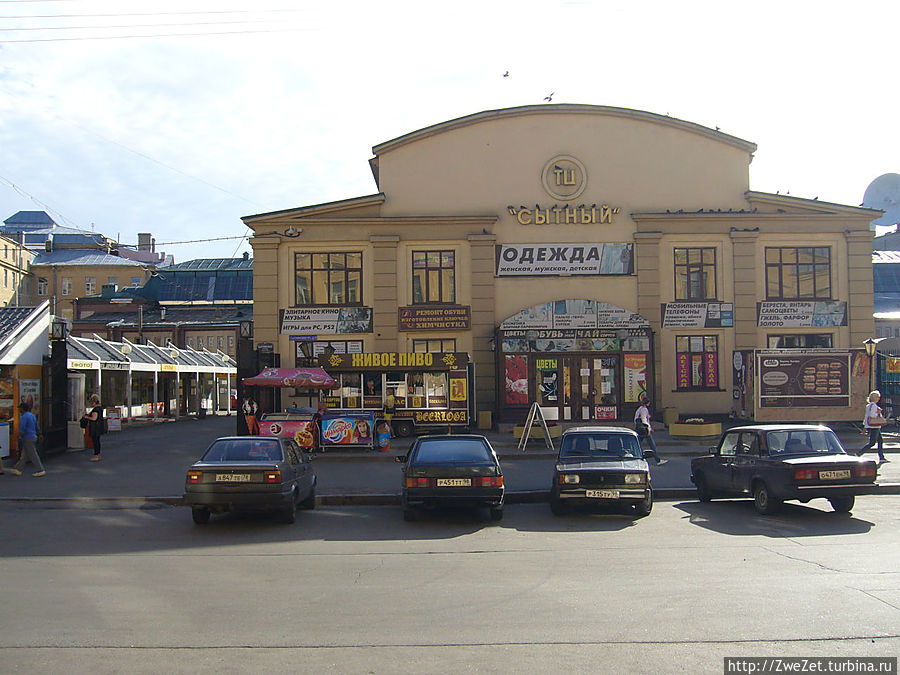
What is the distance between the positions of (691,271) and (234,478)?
74.5 feet

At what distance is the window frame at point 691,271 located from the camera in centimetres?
3030

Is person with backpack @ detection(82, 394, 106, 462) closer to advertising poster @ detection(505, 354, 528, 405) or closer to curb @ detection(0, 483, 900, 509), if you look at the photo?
curb @ detection(0, 483, 900, 509)

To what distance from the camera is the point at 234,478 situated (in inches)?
478

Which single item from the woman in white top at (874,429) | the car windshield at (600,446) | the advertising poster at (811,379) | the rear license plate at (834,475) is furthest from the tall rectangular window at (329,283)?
the rear license plate at (834,475)

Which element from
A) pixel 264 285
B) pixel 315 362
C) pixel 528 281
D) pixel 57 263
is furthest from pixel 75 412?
pixel 57 263

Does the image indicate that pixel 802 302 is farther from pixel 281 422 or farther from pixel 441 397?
pixel 281 422

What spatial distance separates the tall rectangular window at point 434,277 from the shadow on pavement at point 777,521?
55.1 feet

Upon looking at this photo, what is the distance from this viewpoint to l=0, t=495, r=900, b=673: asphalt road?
6.05 metres

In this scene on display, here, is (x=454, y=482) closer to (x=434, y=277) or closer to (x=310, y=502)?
(x=310, y=502)

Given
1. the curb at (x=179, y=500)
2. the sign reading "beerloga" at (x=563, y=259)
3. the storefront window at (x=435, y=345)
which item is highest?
the sign reading "beerloga" at (x=563, y=259)

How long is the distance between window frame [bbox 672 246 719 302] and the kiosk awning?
1407 cm

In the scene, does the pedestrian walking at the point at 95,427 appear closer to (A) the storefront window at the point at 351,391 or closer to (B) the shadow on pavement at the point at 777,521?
(A) the storefront window at the point at 351,391

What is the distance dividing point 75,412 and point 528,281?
1833cm

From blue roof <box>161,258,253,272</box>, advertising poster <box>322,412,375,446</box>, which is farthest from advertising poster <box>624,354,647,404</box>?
blue roof <box>161,258,253,272</box>
